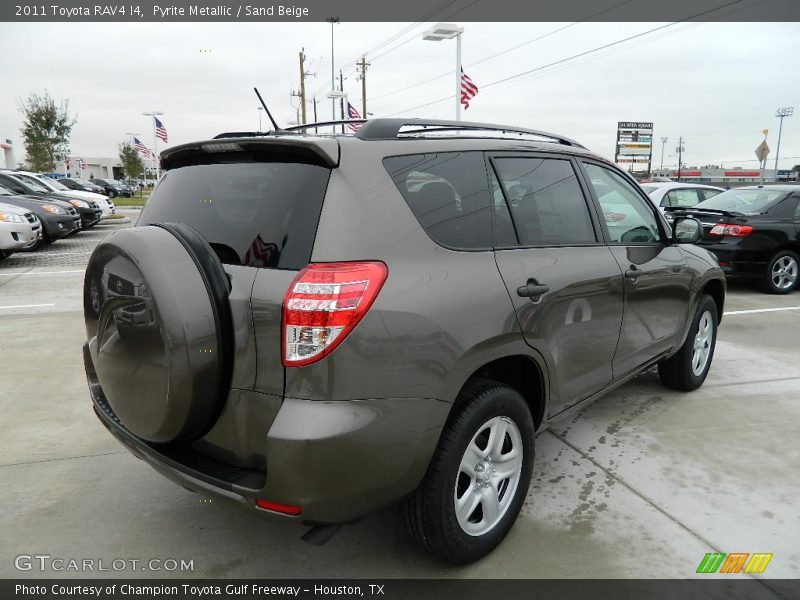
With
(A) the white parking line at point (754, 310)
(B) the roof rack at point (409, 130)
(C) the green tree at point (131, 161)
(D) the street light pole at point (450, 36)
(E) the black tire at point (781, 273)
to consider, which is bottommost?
(A) the white parking line at point (754, 310)

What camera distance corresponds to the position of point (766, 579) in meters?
2.38

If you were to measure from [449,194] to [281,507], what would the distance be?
1.34 m

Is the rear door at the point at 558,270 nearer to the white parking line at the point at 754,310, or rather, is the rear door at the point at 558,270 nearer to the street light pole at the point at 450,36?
the white parking line at the point at 754,310

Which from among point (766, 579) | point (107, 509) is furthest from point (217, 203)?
point (766, 579)

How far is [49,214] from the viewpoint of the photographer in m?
12.8

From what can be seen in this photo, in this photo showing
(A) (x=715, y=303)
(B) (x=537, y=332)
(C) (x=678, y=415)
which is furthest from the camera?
(A) (x=715, y=303)

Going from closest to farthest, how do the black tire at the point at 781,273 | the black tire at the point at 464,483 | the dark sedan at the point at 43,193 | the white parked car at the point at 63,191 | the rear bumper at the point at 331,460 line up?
the rear bumper at the point at 331,460 → the black tire at the point at 464,483 → the black tire at the point at 781,273 → the dark sedan at the point at 43,193 → the white parked car at the point at 63,191

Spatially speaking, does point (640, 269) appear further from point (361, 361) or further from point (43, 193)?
point (43, 193)

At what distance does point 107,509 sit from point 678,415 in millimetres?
3540

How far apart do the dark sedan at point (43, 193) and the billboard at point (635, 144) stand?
190 ft

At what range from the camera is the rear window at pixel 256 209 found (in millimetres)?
2062

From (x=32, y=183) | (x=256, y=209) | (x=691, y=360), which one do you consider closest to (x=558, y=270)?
(x=256, y=209)

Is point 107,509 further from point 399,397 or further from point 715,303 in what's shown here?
point 715,303

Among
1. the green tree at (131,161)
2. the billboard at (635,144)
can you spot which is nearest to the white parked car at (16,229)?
the green tree at (131,161)
